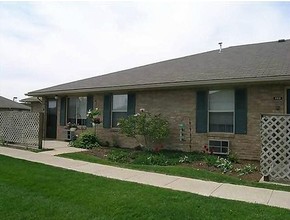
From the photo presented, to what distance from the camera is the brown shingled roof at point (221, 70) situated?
9.93 metres

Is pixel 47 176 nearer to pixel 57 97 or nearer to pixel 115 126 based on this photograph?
pixel 115 126

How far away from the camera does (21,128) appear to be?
12891 mm

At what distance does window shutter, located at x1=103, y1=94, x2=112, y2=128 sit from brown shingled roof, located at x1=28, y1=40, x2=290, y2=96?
655mm

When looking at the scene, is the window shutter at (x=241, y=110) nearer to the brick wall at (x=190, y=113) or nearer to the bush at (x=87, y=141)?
the brick wall at (x=190, y=113)

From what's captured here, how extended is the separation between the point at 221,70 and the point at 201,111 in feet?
5.74

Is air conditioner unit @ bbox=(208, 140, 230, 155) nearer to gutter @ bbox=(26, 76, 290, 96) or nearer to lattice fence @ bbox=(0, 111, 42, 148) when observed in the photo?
gutter @ bbox=(26, 76, 290, 96)

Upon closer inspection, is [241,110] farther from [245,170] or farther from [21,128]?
[21,128]

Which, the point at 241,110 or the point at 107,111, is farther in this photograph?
the point at 107,111

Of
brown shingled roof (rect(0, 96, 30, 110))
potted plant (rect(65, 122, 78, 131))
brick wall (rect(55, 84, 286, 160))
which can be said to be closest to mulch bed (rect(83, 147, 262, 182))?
brick wall (rect(55, 84, 286, 160))

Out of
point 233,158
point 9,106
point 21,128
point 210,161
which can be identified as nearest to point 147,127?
point 210,161

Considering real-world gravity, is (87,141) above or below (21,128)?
below

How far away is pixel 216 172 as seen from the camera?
8.06 metres

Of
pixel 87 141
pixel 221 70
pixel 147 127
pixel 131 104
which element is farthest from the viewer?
pixel 87 141

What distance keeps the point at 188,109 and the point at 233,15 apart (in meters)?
4.09
